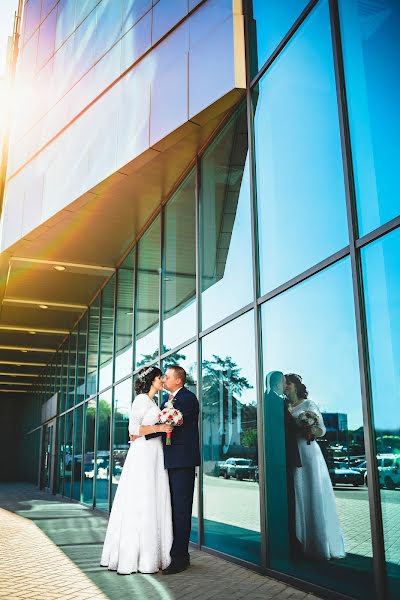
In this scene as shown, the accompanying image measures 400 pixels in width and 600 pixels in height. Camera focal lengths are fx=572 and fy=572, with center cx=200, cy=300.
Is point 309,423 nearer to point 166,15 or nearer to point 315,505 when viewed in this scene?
point 315,505

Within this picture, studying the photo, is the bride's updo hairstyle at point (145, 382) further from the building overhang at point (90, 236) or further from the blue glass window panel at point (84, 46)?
the blue glass window panel at point (84, 46)

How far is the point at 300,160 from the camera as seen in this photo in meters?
5.63

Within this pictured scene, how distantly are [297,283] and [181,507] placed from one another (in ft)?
8.06

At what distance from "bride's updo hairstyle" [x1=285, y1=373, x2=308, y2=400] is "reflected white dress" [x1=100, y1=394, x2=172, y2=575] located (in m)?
1.42

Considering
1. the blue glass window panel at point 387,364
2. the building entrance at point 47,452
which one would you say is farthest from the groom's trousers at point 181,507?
the building entrance at point 47,452

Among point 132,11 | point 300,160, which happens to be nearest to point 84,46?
point 132,11

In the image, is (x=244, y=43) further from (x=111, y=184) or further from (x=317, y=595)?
(x=317, y=595)

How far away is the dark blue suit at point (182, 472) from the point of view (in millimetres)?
5566

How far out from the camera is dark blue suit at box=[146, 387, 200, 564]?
557cm

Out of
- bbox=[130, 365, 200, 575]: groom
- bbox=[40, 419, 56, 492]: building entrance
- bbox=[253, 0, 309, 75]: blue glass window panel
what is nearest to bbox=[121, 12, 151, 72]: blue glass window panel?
bbox=[253, 0, 309, 75]: blue glass window panel

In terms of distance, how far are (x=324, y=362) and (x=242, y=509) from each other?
2278 mm

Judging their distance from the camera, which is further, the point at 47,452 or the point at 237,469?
the point at 47,452

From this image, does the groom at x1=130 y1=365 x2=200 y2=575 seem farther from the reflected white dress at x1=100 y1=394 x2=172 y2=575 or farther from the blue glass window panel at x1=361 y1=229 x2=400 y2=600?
the blue glass window panel at x1=361 y1=229 x2=400 y2=600

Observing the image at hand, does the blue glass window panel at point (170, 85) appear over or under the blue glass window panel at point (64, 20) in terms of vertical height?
under
